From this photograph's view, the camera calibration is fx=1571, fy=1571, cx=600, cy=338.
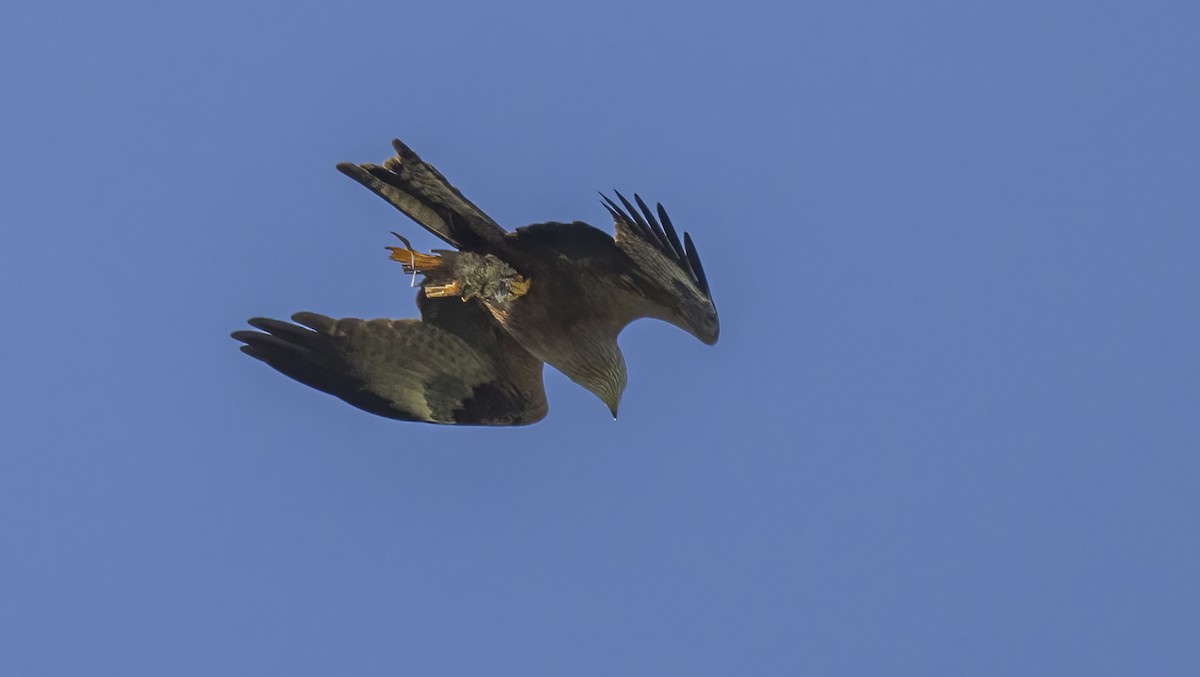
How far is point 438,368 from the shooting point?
11.9 metres

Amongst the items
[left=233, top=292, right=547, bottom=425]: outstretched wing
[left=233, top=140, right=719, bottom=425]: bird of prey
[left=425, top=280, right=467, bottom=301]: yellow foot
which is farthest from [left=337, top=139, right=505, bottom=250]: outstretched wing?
[left=233, top=292, right=547, bottom=425]: outstretched wing

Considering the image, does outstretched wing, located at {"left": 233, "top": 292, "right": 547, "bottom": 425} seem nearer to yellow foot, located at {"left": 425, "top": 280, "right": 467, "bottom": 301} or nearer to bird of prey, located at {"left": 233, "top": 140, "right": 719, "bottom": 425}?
bird of prey, located at {"left": 233, "top": 140, "right": 719, "bottom": 425}

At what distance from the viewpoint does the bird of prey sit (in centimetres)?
1041

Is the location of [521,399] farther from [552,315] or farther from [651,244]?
[651,244]

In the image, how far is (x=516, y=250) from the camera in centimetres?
1075

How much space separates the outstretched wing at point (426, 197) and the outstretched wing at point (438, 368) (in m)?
1.05

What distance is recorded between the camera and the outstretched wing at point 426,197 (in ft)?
33.9

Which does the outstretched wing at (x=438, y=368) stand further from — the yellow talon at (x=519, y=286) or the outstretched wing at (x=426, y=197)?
the outstretched wing at (x=426, y=197)

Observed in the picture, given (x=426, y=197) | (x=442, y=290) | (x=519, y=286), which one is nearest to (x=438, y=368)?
(x=442, y=290)

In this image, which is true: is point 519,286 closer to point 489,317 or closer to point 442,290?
point 442,290

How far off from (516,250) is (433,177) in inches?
31.6

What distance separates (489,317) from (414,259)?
2.94 feet

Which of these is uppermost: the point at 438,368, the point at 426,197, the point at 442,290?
the point at 426,197

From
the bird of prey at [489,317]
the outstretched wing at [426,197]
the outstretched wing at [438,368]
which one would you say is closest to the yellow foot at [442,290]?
the bird of prey at [489,317]
